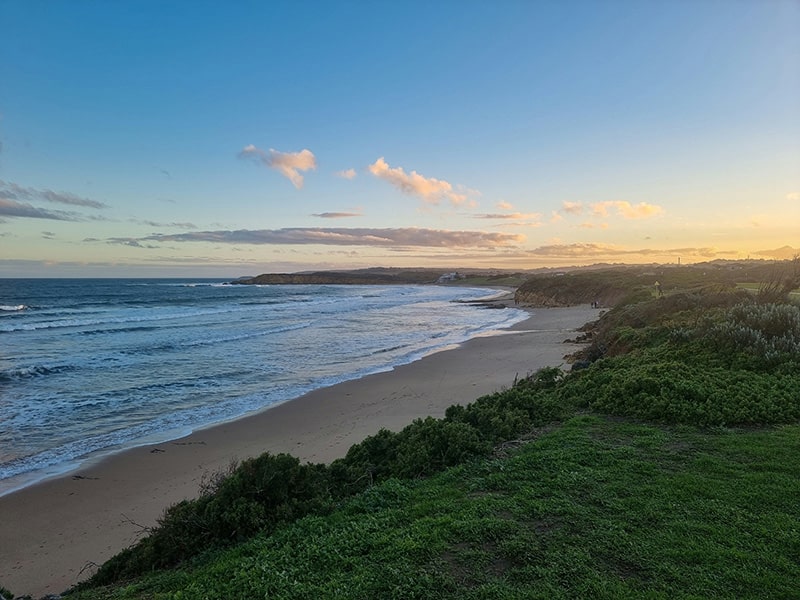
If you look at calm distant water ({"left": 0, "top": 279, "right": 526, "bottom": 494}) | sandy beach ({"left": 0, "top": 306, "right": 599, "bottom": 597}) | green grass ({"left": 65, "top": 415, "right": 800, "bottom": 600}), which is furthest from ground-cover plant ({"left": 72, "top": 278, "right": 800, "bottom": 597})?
calm distant water ({"left": 0, "top": 279, "right": 526, "bottom": 494})

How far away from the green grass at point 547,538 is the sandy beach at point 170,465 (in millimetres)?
2532

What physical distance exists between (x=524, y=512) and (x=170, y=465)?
712 cm

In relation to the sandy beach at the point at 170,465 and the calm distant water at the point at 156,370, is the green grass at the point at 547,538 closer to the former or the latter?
the sandy beach at the point at 170,465

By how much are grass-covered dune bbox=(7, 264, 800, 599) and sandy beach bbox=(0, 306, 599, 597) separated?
2014 millimetres

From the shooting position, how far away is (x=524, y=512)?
14.5ft

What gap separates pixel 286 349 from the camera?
2239 centimetres

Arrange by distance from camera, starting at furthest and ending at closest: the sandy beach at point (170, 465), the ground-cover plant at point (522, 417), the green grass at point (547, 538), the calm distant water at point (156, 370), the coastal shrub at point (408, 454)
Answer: the calm distant water at point (156, 370) → the sandy beach at point (170, 465) → the coastal shrub at point (408, 454) → the ground-cover plant at point (522, 417) → the green grass at point (547, 538)

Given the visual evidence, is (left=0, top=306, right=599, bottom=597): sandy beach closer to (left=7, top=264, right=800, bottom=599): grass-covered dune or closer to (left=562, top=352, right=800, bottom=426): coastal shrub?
(left=7, top=264, right=800, bottom=599): grass-covered dune

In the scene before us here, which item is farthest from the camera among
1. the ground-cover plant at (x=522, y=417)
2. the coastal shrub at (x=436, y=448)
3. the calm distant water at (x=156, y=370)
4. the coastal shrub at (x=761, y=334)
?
the calm distant water at (x=156, y=370)

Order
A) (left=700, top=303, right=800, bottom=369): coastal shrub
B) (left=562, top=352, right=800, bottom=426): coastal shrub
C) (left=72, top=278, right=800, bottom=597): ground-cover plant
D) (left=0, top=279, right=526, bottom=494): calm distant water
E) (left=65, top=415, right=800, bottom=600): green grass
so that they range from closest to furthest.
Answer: (left=65, top=415, right=800, bottom=600): green grass → (left=72, top=278, right=800, bottom=597): ground-cover plant → (left=562, top=352, right=800, bottom=426): coastal shrub → (left=700, top=303, right=800, bottom=369): coastal shrub → (left=0, top=279, right=526, bottom=494): calm distant water

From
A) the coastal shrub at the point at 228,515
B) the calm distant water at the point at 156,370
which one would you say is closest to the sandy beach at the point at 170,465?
the calm distant water at the point at 156,370

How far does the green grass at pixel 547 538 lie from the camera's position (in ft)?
11.2

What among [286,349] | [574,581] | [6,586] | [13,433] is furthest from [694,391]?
[286,349]

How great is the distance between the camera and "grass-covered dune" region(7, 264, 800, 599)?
11.4 ft
